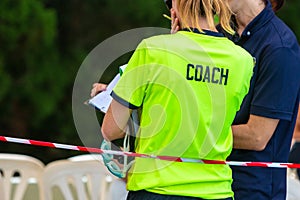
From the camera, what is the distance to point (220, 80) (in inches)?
84.9

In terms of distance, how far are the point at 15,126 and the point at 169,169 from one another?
3.97 meters

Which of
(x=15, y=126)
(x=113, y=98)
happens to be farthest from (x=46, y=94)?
(x=113, y=98)

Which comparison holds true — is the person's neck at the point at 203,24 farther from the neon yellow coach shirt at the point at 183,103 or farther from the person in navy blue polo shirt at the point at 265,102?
the person in navy blue polo shirt at the point at 265,102

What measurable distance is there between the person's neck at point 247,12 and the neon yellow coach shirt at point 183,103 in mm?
402

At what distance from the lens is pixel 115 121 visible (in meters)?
2.12

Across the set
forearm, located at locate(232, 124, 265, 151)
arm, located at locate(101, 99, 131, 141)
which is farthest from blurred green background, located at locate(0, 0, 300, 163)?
arm, located at locate(101, 99, 131, 141)

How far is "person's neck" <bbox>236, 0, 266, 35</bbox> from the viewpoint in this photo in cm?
257

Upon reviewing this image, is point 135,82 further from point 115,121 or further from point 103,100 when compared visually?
point 103,100

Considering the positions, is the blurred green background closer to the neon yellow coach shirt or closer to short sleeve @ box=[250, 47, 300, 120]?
short sleeve @ box=[250, 47, 300, 120]

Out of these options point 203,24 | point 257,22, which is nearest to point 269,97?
point 257,22

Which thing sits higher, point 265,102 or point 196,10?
point 196,10

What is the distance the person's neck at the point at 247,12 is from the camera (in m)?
2.57

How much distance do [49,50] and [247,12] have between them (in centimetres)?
339

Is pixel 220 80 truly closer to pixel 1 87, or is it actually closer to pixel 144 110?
pixel 144 110
